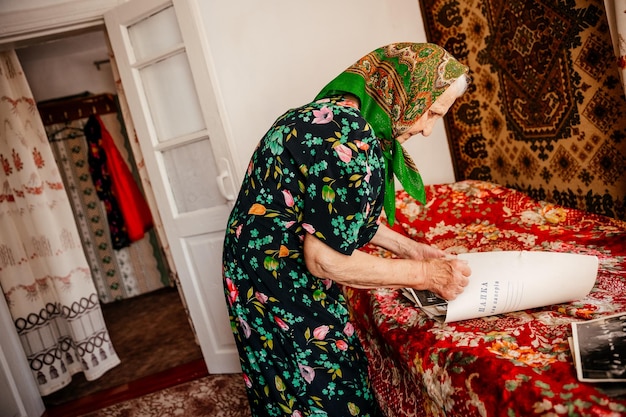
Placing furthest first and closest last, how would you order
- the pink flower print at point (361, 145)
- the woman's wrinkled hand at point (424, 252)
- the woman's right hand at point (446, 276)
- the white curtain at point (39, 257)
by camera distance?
the white curtain at point (39, 257)
the woman's wrinkled hand at point (424, 252)
the woman's right hand at point (446, 276)
the pink flower print at point (361, 145)

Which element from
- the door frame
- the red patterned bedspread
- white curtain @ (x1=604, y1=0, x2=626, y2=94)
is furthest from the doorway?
white curtain @ (x1=604, y1=0, x2=626, y2=94)

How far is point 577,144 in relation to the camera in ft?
6.22

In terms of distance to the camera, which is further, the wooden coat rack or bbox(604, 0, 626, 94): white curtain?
the wooden coat rack

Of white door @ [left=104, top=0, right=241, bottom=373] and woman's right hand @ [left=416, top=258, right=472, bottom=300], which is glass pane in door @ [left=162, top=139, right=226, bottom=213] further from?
woman's right hand @ [left=416, top=258, right=472, bottom=300]

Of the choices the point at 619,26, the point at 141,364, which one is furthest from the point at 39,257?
the point at 619,26

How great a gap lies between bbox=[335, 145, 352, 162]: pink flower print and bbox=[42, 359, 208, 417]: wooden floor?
2171 millimetres

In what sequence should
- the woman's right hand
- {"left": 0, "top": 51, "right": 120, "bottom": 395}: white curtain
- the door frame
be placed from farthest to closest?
{"left": 0, "top": 51, "right": 120, "bottom": 395}: white curtain
the door frame
the woman's right hand

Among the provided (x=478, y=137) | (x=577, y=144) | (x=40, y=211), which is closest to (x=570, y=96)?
(x=577, y=144)

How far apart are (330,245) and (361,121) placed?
27 cm

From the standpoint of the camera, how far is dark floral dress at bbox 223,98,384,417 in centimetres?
93

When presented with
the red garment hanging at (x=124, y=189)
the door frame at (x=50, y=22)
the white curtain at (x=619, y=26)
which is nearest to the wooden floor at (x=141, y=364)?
the door frame at (x=50, y=22)

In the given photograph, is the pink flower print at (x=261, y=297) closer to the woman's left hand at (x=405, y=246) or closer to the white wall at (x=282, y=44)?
the woman's left hand at (x=405, y=246)

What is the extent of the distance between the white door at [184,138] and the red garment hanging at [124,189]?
7.85ft

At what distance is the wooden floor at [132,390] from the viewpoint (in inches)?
104
